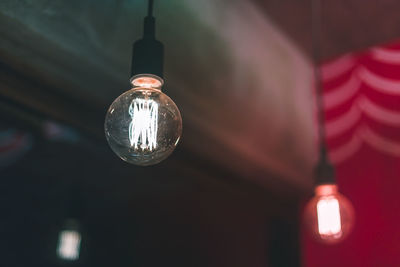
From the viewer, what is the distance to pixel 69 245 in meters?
1.30

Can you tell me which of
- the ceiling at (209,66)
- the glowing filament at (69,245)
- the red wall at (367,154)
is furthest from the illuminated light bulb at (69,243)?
the red wall at (367,154)

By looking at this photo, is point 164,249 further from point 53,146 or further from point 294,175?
point 294,175

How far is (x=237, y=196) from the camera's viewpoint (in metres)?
2.09

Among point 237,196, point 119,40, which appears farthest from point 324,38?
point 119,40

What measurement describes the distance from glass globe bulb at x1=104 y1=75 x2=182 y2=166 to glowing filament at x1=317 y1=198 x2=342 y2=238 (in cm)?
94

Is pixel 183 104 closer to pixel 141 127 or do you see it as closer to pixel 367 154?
pixel 141 127

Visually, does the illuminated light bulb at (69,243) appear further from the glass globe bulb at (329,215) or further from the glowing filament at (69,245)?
the glass globe bulb at (329,215)

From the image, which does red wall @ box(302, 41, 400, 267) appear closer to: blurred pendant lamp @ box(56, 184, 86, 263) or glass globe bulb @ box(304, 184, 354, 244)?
glass globe bulb @ box(304, 184, 354, 244)

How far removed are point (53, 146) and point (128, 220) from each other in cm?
37

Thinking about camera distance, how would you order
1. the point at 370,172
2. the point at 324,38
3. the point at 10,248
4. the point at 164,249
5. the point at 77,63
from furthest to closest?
the point at 324,38
the point at 370,172
the point at 164,249
the point at 77,63
the point at 10,248

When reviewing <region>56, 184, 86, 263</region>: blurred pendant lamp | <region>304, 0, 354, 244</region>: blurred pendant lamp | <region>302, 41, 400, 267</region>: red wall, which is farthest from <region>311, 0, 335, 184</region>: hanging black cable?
<region>56, 184, 86, 263</region>: blurred pendant lamp

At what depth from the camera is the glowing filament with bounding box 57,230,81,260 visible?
1.26 metres

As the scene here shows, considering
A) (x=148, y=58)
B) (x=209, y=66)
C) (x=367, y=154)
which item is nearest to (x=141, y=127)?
(x=148, y=58)

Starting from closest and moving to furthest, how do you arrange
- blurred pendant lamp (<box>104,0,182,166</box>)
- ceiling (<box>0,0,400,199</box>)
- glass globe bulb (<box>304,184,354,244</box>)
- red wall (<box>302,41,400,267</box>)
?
1. blurred pendant lamp (<box>104,0,182,166</box>)
2. ceiling (<box>0,0,400,199</box>)
3. glass globe bulb (<box>304,184,354,244</box>)
4. red wall (<box>302,41,400,267</box>)
